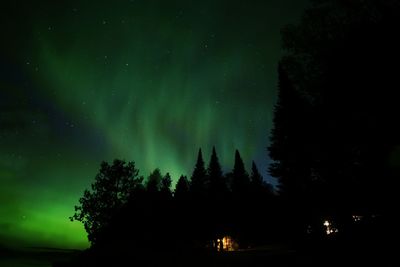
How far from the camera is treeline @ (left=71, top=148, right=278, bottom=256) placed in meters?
33.7

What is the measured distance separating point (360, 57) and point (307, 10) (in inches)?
151

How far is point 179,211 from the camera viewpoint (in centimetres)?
4591

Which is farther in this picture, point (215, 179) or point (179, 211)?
point (215, 179)

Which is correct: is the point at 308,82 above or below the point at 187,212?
above

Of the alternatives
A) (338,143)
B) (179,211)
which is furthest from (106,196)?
(338,143)

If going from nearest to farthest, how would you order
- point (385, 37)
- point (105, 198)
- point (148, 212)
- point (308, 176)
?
point (385, 37)
point (308, 176)
point (148, 212)
point (105, 198)

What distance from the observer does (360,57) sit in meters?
14.2

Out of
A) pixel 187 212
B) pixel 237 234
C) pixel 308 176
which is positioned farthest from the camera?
pixel 237 234

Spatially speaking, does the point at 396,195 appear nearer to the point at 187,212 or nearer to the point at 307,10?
the point at 307,10

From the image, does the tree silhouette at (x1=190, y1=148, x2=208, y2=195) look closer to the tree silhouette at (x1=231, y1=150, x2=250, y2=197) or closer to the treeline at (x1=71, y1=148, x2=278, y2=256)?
the treeline at (x1=71, y1=148, x2=278, y2=256)

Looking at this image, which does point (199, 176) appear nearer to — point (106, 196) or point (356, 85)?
point (106, 196)

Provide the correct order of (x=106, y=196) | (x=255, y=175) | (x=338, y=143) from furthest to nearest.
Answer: (x=255, y=175) < (x=106, y=196) < (x=338, y=143)

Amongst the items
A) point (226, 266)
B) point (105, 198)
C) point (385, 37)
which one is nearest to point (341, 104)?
point (385, 37)

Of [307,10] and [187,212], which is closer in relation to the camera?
[307,10]
